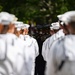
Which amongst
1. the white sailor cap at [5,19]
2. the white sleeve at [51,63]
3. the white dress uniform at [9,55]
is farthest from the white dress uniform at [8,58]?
the white sleeve at [51,63]

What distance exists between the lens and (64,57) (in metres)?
6.02

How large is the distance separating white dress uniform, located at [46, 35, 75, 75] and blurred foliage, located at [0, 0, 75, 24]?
16.3 m

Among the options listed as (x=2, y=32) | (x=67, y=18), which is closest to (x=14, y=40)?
(x=2, y=32)

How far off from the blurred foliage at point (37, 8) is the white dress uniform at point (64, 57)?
16265 mm

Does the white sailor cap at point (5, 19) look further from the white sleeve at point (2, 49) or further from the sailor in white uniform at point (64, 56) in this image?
the sailor in white uniform at point (64, 56)

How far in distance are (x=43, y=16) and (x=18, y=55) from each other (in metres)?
16.5

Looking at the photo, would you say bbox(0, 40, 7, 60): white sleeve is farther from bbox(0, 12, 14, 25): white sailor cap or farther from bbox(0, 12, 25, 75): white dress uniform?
bbox(0, 12, 14, 25): white sailor cap

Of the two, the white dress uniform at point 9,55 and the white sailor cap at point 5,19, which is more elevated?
the white sailor cap at point 5,19

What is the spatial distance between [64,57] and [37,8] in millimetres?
17944

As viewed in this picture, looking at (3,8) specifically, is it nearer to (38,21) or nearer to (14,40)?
(38,21)

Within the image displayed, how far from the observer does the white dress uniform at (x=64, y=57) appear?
6.02m

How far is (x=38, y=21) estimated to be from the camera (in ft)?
82.0

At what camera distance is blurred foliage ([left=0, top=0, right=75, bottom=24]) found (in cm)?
2292

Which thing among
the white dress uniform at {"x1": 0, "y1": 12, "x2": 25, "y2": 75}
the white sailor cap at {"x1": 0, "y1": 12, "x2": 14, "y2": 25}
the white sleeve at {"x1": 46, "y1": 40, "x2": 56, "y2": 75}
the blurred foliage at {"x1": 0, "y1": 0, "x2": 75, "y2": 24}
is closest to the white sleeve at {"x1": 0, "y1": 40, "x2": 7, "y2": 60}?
the white dress uniform at {"x1": 0, "y1": 12, "x2": 25, "y2": 75}
